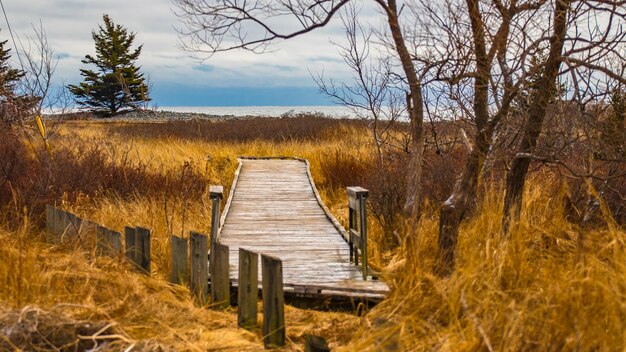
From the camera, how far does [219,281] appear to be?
19.4ft

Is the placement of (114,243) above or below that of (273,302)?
above

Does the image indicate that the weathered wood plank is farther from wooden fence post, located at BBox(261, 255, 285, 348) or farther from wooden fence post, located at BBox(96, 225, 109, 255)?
wooden fence post, located at BBox(261, 255, 285, 348)

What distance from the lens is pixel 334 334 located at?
5.36 metres

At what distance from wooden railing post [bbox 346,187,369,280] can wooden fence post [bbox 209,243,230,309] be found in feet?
4.45

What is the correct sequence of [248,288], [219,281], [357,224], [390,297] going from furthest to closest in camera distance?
[357,224]
[219,281]
[248,288]
[390,297]

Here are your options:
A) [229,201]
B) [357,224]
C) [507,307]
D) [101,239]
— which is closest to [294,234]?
[357,224]

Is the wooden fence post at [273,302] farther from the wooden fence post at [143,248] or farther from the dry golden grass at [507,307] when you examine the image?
the wooden fence post at [143,248]

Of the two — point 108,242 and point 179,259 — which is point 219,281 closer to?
point 179,259

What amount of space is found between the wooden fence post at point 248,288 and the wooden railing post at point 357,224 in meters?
1.49

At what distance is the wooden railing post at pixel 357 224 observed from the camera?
6.44 m

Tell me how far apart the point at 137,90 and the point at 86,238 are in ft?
113

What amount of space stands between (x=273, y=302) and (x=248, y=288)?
1.20ft

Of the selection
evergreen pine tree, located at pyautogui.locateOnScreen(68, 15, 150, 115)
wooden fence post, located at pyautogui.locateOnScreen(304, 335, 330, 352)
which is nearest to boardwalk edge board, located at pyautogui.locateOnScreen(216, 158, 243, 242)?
wooden fence post, located at pyautogui.locateOnScreen(304, 335, 330, 352)

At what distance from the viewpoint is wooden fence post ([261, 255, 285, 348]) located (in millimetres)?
4824
